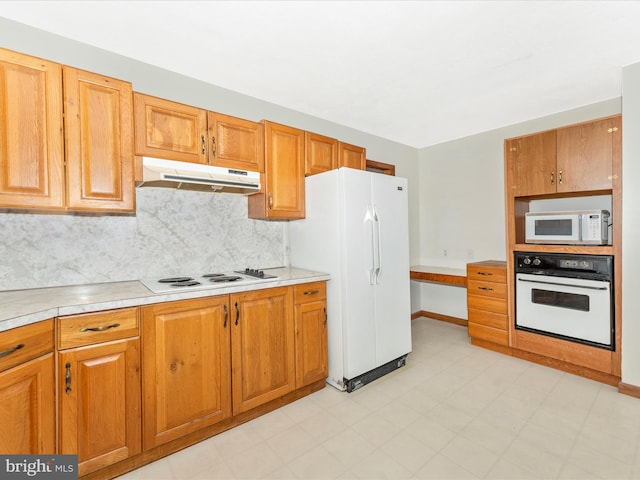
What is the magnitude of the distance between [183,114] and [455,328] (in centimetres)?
392

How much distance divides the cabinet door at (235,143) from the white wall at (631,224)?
2848 millimetres

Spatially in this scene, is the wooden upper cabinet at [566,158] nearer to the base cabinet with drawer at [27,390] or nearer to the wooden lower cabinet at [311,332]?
the wooden lower cabinet at [311,332]

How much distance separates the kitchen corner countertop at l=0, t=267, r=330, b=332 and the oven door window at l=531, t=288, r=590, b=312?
7.95 ft

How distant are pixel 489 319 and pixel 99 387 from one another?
341 cm

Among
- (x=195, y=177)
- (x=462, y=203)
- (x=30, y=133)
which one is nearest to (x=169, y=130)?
(x=195, y=177)

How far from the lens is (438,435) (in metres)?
Answer: 1.93

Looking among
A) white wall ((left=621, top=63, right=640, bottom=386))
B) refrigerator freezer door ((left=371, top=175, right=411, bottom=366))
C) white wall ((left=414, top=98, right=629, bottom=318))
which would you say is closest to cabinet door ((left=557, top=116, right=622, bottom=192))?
white wall ((left=621, top=63, right=640, bottom=386))

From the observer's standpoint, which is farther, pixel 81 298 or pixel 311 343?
pixel 311 343

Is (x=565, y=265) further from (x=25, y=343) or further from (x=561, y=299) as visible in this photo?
(x=25, y=343)

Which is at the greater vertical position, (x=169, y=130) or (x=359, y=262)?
(x=169, y=130)

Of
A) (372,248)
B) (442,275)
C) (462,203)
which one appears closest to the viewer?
(372,248)

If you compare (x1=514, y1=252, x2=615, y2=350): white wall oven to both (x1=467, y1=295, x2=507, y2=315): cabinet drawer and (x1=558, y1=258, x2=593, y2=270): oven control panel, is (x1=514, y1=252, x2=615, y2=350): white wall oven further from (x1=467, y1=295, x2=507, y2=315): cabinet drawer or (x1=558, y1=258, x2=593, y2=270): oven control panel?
(x1=467, y1=295, x2=507, y2=315): cabinet drawer

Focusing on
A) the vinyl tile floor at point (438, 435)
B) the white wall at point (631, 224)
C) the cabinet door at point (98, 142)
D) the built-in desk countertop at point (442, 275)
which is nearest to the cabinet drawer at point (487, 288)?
the built-in desk countertop at point (442, 275)

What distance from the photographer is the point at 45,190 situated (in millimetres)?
1661
